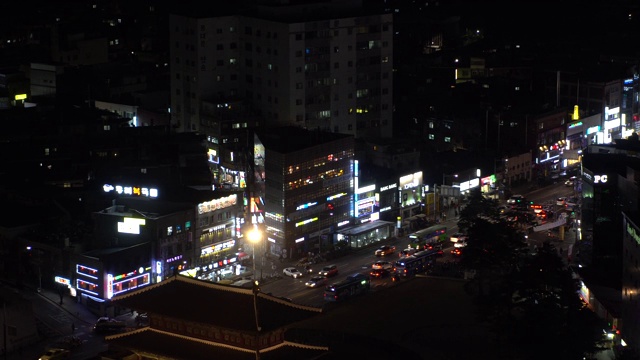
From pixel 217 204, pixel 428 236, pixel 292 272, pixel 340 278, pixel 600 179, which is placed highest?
pixel 600 179

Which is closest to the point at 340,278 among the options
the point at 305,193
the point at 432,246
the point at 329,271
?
the point at 329,271

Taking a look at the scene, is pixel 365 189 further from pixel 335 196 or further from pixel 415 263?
pixel 415 263

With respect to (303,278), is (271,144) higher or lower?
higher

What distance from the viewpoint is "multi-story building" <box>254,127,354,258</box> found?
50938 millimetres

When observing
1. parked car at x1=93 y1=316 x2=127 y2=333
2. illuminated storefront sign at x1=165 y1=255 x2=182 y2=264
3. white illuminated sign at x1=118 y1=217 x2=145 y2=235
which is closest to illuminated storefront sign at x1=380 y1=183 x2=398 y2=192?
illuminated storefront sign at x1=165 y1=255 x2=182 y2=264

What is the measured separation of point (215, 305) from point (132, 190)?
2431 cm

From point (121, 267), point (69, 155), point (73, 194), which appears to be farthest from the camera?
point (69, 155)

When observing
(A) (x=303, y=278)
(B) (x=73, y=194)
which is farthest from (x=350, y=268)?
(B) (x=73, y=194)

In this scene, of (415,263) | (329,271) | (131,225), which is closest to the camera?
(131,225)

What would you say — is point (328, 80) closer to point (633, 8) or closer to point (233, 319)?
point (233, 319)

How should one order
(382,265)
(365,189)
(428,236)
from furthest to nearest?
(365,189)
(428,236)
(382,265)

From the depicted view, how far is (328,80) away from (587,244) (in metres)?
17.9

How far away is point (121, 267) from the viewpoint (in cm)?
4572

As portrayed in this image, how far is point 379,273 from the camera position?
4856 cm
